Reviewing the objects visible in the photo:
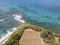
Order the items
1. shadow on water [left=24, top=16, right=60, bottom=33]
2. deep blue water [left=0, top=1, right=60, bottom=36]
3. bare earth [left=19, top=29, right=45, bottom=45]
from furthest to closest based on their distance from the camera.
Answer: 1. deep blue water [left=0, top=1, right=60, bottom=36]
2. shadow on water [left=24, top=16, right=60, bottom=33]
3. bare earth [left=19, top=29, right=45, bottom=45]

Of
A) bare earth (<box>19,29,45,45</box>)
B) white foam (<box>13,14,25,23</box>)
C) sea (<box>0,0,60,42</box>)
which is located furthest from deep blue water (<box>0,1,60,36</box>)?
bare earth (<box>19,29,45,45</box>)

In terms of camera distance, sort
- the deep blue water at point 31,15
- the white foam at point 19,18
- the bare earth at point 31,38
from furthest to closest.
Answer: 1. the white foam at point 19,18
2. the deep blue water at point 31,15
3. the bare earth at point 31,38

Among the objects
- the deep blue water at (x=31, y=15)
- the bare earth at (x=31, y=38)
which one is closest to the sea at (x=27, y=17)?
the deep blue water at (x=31, y=15)

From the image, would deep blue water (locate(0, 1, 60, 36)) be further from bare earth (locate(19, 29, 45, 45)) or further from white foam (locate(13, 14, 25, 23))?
bare earth (locate(19, 29, 45, 45))

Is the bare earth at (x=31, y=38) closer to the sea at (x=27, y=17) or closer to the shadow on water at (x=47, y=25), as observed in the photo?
the sea at (x=27, y=17)

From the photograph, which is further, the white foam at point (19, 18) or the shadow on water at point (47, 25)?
the white foam at point (19, 18)

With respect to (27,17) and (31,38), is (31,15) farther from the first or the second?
(31,38)

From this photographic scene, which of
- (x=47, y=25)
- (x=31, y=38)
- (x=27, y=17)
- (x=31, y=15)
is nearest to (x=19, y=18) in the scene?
(x=27, y=17)
